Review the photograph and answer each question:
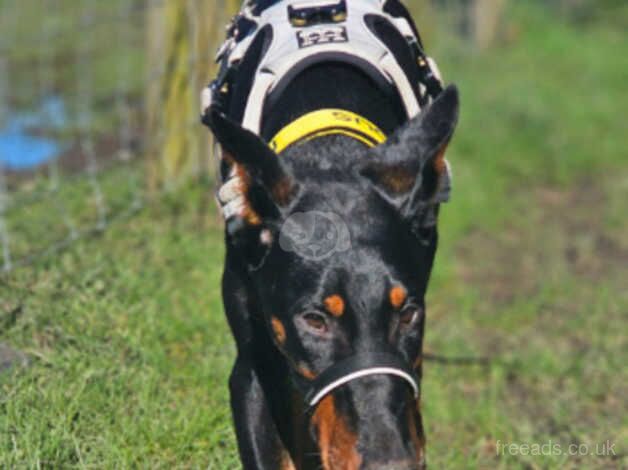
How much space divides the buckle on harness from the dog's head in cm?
63

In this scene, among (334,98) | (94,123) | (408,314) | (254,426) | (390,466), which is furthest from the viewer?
(94,123)

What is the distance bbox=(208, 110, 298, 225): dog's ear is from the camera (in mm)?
2902

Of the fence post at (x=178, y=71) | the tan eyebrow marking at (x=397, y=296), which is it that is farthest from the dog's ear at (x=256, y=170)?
the fence post at (x=178, y=71)

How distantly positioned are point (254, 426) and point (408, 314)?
622mm

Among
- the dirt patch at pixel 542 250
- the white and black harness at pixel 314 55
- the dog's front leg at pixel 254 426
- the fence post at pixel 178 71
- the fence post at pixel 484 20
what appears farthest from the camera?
the fence post at pixel 484 20

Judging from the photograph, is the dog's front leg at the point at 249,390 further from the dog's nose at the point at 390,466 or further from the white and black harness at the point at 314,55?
the dog's nose at the point at 390,466

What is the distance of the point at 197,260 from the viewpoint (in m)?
5.04

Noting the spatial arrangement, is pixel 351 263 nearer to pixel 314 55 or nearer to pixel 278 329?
pixel 278 329

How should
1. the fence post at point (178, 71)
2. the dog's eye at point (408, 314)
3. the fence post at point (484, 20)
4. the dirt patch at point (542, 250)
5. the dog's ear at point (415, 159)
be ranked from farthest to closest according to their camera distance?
the fence post at point (484, 20) < the dirt patch at point (542, 250) < the fence post at point (178, 71) < the dog's ear at point (415, 159) < the dog's eye at point (408, 314)

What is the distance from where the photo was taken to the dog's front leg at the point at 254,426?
10.5ft

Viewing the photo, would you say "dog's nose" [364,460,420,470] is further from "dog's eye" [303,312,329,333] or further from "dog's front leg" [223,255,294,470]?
"dog's front leg" [223,255,294,470]

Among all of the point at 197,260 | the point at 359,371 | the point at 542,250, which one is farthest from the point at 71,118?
the point at 359,371

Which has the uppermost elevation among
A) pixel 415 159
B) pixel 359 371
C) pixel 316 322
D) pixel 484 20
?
pixel 484 20

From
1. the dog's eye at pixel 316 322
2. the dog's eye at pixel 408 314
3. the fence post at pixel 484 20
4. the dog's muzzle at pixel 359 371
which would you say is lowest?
the dog's muzzle at pixel 359 371
